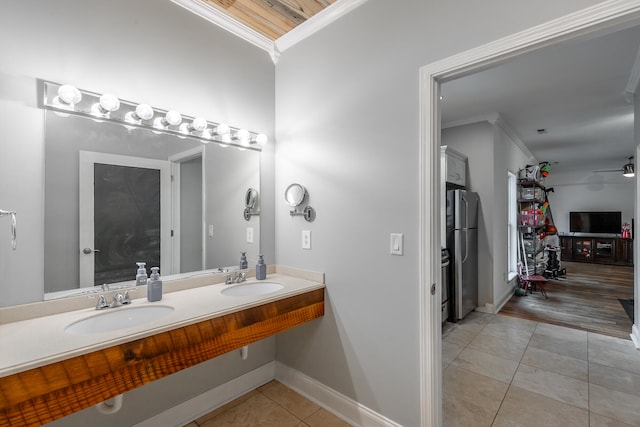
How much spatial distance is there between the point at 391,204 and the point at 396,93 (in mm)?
626

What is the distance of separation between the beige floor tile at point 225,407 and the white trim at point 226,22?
256cm

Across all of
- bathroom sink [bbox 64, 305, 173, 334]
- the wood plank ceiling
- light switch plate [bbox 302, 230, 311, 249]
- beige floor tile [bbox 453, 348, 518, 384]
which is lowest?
beige floor tile [bbox 453, 348, 518, 384]

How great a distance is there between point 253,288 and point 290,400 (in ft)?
2.70

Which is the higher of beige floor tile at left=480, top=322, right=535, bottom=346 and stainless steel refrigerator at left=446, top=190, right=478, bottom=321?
stainless steel refrigerator at left=446, top=190, right=478, bottom=321

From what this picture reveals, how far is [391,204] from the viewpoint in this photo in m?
1.74

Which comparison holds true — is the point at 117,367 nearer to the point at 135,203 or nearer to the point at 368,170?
the point at 135,203

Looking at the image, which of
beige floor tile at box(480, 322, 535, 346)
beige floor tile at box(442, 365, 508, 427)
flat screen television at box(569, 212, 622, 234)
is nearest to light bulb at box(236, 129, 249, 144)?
beige floor tile at box(442, 365, 508, 427)

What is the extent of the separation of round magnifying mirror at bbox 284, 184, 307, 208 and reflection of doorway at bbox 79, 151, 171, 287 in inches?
31.8

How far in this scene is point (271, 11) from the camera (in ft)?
A: 6.66

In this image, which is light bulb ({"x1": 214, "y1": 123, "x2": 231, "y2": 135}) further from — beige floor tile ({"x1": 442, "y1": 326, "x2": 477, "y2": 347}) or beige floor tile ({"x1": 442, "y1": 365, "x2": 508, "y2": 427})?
beige floor tile ({"x1": 442, "y1": 326, "x2": 477, "y2": 347})

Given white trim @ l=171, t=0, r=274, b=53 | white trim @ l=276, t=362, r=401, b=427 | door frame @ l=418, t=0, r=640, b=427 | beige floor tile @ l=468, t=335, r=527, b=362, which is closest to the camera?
door frame @ l=418, t=0, r=640, b=427

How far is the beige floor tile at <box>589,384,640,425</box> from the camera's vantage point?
6.41 ft

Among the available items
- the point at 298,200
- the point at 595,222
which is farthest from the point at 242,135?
the point at 595,222

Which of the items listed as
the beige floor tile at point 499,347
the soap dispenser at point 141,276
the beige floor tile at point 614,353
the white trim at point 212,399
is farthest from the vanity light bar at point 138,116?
the beige floor tile at point 614,353
